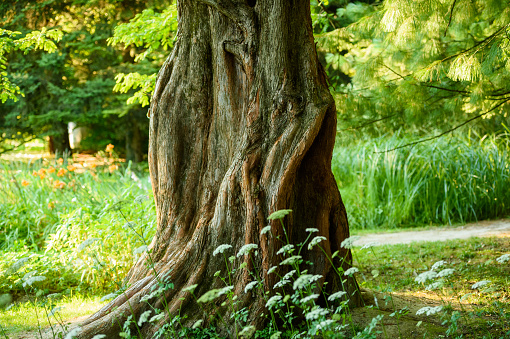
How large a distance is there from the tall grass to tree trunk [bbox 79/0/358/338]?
19.5 feet

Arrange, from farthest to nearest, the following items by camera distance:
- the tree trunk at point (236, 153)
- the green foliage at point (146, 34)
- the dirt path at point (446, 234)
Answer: the dirt path at point (446, 234) → the green foliage at point (146, 34) → the tree trunk at point (236, 153)

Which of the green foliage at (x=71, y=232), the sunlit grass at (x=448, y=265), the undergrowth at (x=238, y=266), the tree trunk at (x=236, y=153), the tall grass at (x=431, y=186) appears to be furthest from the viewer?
the tall grass at (x=431, y=186)

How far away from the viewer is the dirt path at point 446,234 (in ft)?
24.6

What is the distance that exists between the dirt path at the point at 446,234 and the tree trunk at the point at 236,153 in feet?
12.9

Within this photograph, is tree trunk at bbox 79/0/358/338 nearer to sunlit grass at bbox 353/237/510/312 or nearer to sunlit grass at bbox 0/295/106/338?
sunlit grass at bbox 0/295/106/338

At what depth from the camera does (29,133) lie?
16.8 meters

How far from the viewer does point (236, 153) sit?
3.62 meters

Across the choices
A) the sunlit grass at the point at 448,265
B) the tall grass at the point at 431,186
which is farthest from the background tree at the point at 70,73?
the sunlit grass at the point at 448,265

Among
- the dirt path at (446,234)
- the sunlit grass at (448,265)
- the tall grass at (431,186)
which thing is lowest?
the dirt path at (446,234)

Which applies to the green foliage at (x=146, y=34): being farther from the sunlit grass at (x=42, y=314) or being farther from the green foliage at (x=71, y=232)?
the sunlit grass at (x=42, y=314)

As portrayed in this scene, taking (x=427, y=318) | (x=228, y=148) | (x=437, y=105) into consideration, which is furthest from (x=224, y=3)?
(x=437, y=105)

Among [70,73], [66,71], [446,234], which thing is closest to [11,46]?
[446,234]

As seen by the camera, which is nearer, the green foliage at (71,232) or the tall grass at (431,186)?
the green foliage at (71,232)

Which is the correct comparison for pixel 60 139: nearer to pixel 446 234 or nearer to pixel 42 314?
pixel 42 314
